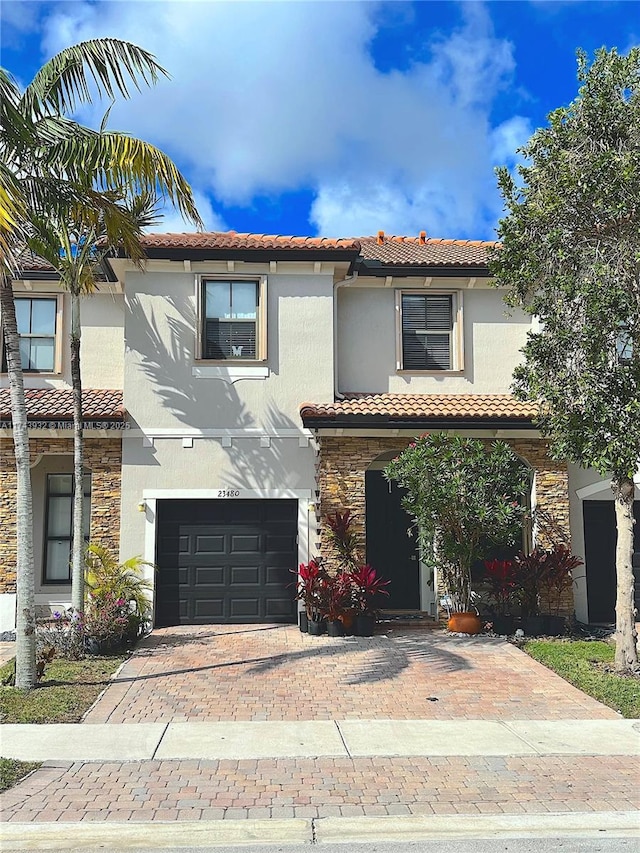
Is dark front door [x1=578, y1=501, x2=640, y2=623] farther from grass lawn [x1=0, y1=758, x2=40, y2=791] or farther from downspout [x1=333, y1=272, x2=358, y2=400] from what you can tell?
grass lawn [x1=0, y1=758, x2=40, y2=791]

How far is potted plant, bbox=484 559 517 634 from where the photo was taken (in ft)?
46.2

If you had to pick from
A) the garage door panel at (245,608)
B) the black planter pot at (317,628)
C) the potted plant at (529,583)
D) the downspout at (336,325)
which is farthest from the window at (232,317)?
the potted plant at (529,583)

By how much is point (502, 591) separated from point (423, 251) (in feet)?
25.3

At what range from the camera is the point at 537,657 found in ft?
41.0

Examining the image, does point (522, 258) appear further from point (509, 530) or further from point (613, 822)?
point (613, 822)

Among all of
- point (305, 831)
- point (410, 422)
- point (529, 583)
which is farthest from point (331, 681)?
point (410, 422)

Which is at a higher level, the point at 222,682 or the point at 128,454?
the point at 128,454

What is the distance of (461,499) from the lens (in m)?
13.4

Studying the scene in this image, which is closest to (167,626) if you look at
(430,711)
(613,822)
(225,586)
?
(225,586)

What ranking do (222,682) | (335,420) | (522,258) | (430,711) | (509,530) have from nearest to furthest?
→ 1. (430,711)
2. (222,682)
3. (522,258)
4. (509,530)
5. (335,420)

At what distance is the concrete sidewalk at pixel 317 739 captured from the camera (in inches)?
317

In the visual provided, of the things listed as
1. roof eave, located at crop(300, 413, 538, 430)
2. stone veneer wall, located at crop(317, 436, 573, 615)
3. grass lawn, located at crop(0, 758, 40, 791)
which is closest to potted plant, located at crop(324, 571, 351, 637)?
stone veneer wall, located at crop(317, 436, 573, 615)

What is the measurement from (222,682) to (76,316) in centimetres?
607

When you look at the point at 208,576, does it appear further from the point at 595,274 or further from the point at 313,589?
the point at 595,274
